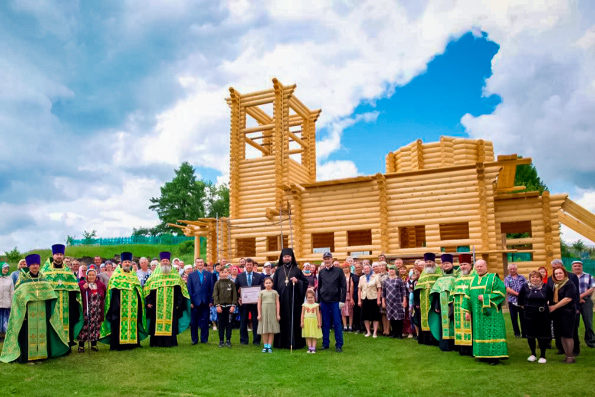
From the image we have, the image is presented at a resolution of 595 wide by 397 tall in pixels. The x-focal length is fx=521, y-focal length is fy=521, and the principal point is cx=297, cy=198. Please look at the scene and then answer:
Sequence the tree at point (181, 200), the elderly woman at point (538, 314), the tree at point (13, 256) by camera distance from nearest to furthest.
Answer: the elderly woman at point (538, 314), the tree at point (13, 256), the tree at point (181, 200)

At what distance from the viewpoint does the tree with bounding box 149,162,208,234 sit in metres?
56.0

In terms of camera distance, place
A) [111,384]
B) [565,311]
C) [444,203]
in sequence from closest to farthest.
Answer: [111,384] → [565,311] → [444,203]

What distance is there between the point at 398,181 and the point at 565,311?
1101 cm

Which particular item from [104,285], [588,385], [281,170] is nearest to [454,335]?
[588,385]

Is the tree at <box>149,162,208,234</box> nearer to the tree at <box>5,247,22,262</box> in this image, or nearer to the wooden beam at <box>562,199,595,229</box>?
the tree at <box>5,247,22,262</box>

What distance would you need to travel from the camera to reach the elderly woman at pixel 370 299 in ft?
40.0

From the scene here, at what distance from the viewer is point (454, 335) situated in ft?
32.0

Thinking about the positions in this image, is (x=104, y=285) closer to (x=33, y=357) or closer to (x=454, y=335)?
(x=33, y=357)

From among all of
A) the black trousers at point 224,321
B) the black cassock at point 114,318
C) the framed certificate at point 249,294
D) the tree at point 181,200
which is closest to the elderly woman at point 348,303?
the framed certificate at point 249,294

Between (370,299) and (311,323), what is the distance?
2626mm

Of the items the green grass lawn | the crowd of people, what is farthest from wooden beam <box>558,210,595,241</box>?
the green grass lawn

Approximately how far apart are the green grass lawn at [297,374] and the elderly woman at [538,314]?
13.9 inches

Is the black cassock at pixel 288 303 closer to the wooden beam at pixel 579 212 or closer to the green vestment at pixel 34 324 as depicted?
the green vestment at pixel 34 324

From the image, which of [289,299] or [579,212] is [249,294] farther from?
[579,212]
